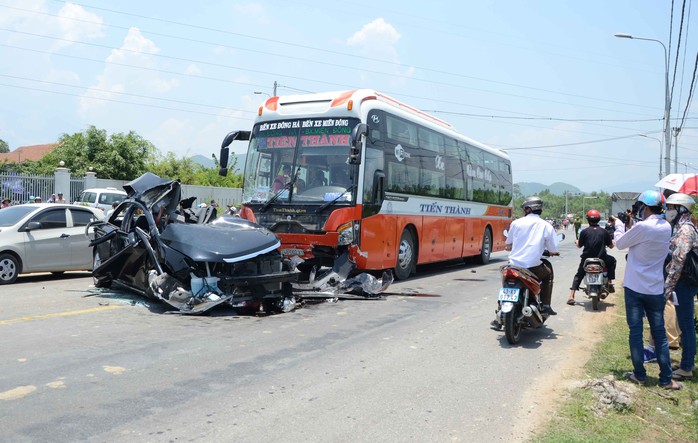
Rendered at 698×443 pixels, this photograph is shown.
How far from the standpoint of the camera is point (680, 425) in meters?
4.86

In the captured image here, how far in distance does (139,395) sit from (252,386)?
0.97 m

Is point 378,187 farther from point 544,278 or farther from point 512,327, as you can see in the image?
point 512,327

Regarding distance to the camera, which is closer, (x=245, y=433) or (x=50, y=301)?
(x=245, y=433)

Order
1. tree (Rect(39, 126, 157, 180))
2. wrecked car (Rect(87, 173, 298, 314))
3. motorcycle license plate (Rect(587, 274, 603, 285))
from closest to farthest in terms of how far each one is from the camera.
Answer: wrecked car (Rect(87, 173, 298, 314)) → motorcycle license plate (Rect(587, 274, 603, 285)) → tree (Rect(39, 126, 157, 180))

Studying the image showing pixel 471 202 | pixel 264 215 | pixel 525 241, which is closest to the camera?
pixel 525 241

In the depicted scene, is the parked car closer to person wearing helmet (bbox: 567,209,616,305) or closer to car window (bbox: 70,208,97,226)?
car window (bbox: 70,208,97,226)

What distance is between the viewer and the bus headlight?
11266mm

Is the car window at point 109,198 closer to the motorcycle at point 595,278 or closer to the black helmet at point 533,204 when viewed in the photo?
the motorcycle at point 595,278

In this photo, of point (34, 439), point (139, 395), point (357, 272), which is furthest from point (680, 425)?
point (357, 272)

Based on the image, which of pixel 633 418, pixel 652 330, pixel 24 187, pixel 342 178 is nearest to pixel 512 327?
pixel 652 330

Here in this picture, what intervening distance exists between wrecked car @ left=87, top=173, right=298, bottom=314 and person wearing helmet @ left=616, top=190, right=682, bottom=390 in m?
5.15

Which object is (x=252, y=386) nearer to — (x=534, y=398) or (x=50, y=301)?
(x=534, y=398)

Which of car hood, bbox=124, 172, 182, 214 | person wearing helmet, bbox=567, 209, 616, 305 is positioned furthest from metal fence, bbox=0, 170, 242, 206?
person wearing helmet, bbox=567, 209, 616, 305

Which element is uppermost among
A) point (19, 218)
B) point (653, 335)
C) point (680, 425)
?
point (19, 218)
